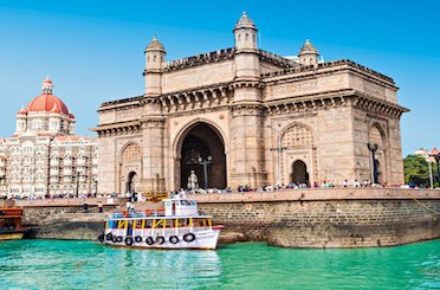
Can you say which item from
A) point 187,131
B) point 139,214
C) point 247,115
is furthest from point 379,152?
point 139,214

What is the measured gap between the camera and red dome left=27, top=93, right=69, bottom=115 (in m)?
97.9

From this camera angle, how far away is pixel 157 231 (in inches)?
1204

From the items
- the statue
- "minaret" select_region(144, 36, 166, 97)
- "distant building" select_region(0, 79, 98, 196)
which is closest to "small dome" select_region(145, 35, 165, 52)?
"minaret" select_region(144, 36, 166, 97)

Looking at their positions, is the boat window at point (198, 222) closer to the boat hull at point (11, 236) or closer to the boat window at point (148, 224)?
the boat window at point (148, 224)

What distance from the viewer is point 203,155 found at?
46.5 m

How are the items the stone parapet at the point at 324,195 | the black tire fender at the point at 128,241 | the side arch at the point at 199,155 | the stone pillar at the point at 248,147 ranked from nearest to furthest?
the stone parapet at the point at 324,195, the black tire fender at the point at 128,241, the stone pillar at the point at 248,147, the side arch at the point at 199,155

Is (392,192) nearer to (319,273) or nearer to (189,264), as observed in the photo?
(319,273)

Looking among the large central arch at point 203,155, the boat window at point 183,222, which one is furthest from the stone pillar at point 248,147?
the boat window at point 183,222

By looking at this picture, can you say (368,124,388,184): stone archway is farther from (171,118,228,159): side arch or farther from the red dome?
the red dome

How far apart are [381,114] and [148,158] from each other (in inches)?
705

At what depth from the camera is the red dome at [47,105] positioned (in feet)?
321

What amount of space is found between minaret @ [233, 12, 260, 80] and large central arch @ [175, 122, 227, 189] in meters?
7.14

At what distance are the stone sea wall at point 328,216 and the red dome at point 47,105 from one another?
70.8 meters

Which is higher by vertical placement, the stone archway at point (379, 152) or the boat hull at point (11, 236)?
the stone archway at point (379, 152)
